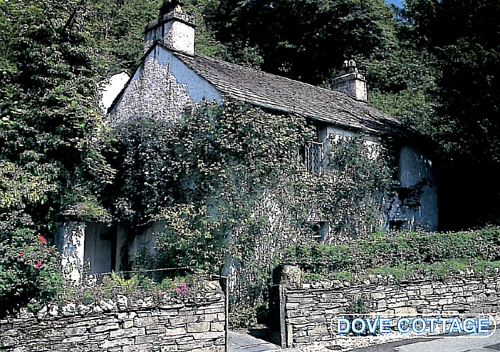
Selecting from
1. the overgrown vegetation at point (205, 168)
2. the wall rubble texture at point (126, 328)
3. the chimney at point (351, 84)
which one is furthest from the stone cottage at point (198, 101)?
the wall rubble texture at point (126, 328)

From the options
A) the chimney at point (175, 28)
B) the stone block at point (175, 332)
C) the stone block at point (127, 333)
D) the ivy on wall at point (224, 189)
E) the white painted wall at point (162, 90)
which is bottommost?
the stone block at point (175, 332)

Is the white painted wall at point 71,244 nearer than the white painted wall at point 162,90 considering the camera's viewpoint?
Yes

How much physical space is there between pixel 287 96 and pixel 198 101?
11.5ft

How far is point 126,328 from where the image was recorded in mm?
7016

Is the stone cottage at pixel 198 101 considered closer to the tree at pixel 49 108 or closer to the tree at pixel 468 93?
the tree at pixel 49 108

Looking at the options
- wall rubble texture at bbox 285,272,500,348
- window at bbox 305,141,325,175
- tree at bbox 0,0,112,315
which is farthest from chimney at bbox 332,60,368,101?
tree at bbox 0,0,112,315

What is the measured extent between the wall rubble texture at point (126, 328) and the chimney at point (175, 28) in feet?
30.6

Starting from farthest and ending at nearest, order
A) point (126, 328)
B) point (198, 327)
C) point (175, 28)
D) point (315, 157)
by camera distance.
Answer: point (175, 28)
point (315, 157)
point (198, 327)
point (126, 328)

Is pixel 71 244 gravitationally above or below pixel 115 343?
above

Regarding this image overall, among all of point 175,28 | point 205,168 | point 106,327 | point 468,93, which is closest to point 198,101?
A: point 205,168

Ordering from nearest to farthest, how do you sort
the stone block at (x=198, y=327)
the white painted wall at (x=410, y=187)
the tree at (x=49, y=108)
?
the stone block at (x=198, y=327), the tree at (x=49, y=108), the white painted wall at (x=410, y=187)

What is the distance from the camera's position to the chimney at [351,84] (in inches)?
846

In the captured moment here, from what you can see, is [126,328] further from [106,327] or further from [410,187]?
[410,187]

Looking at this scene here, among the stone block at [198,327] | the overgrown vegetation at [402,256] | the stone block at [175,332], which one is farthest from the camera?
the overgrown vegetation at [402,256]
